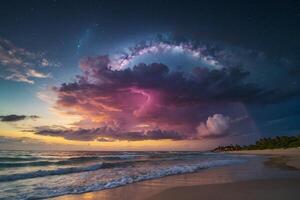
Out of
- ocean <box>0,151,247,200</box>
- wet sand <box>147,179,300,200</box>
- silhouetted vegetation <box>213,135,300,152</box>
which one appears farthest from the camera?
silhouetted vegetation <box>213,135,300,152</box>

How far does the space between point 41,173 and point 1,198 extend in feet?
33.9

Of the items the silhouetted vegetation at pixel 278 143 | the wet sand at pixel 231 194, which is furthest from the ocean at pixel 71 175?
the silhouetted vegetation at pixel 278 143

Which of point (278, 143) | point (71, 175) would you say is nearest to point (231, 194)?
point (71, 175)

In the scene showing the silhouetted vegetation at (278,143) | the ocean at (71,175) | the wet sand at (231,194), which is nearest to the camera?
the wet sand at (231,194)

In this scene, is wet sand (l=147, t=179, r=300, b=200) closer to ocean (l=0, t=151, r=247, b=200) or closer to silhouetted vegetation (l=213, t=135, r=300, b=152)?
ocean (l=0, t=151, r=247, b=200)

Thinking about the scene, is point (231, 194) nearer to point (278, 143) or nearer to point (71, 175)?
point (71, 175)

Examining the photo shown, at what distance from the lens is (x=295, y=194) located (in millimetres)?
9711

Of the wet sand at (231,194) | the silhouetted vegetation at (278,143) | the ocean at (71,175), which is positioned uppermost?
the silhouetted vegetation at (278,143)

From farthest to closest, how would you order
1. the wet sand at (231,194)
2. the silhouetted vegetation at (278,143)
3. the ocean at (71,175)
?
the silhouetted vegetation at (278,143), the ocean at (71,175), the wet sand at (231,194)

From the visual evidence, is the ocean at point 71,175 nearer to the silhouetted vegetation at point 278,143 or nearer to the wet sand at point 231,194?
the wet sand at point 231,194

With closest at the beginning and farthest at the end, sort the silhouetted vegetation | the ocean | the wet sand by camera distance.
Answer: the wet sand, the ocean, the silhouetted vegetation

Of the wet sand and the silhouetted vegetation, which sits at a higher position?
the silhouetted vegetation

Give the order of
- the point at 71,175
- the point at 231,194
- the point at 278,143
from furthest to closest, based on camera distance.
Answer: the point at 278,143 < the point at 71,175 < the point at 231,194

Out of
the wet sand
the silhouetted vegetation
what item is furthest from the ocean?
the silhouetted vegetation
